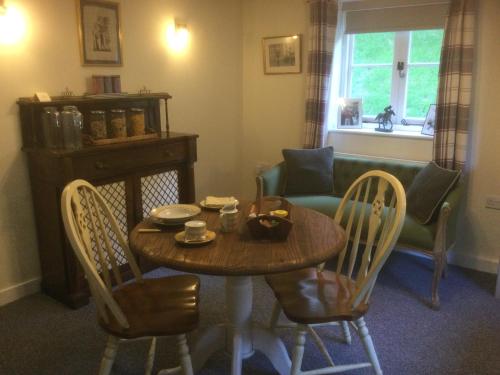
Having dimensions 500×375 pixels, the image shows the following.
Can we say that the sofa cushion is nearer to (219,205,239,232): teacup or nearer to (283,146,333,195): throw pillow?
(283,146,333,195): throw pillow

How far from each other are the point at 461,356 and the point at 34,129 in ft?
8.94

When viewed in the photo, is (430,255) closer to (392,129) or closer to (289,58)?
(392,129)

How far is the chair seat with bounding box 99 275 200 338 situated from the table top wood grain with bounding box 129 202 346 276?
24cm

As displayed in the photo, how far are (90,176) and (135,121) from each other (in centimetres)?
59

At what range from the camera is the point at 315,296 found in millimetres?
1920

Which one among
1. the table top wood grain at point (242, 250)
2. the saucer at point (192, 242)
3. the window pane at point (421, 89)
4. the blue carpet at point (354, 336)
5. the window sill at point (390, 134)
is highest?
the window pane at point (421, 89)

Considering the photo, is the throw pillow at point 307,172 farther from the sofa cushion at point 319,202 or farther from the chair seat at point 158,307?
the chair seat at point 158,307

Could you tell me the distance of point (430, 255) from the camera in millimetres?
2848

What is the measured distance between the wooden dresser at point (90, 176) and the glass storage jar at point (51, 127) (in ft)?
0.18

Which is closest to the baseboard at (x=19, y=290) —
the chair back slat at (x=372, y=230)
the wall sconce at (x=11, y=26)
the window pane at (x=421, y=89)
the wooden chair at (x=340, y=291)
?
the wall sconce at (x=11, y=26)

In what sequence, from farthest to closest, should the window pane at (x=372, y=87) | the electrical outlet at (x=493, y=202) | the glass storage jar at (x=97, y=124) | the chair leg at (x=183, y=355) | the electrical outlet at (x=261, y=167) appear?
1. the electrical outlet at (x=261, y=167)
2. the window pane at (x=372, y=87)
3. the electrical outlet at (x=493, y=202)
4. the glass storage jar at (x=97, y=124)
5. the chair leg at (x=183, y=355)

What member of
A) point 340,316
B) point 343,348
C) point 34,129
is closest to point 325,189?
point 343,348

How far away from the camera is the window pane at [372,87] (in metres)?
3.83

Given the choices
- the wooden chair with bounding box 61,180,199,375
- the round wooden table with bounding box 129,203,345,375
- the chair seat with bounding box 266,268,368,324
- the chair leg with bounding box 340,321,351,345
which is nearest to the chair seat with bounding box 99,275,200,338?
the wooden chair with bounding box 61,180,199,375
